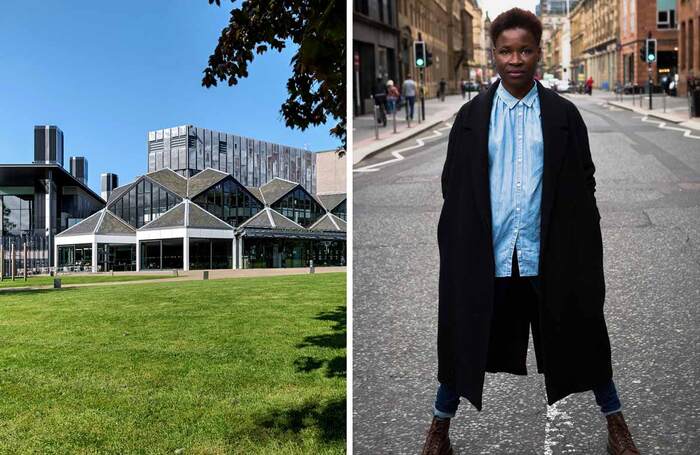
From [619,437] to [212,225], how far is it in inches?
219

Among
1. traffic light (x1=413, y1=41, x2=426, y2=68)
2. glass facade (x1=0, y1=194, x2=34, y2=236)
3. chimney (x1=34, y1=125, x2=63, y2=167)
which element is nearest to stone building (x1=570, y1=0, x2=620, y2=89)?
traffic light (x1=413, y1=41, x2=426, y2=68)

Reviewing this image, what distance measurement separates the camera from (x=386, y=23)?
2.61m

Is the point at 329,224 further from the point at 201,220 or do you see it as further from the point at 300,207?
the point at 201,220

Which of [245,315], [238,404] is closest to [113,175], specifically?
[238,404]

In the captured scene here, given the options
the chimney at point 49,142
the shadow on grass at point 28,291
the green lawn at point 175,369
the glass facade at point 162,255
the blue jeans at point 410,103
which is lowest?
the green lawn at point 175,369

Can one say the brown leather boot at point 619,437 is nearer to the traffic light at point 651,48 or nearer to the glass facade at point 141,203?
the traffic light at point 651,48

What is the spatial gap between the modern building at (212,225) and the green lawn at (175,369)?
843mm

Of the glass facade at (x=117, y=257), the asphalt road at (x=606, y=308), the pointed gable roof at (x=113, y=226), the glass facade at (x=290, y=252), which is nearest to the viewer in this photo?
the asphalt road at (x=606, y=308)

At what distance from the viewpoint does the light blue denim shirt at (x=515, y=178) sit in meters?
1.95

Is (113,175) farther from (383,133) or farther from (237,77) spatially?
(383,133)

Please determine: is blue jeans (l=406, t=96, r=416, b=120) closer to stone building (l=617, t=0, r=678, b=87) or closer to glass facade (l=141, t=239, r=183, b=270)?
stone building (l=617, t=0, r=678, b=87)

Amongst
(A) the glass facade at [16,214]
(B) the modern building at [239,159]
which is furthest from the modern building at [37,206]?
(B) the modern building at [239,159]

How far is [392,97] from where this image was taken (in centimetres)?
249

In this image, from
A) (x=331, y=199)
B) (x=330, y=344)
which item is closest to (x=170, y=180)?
(x=331, y=199)
